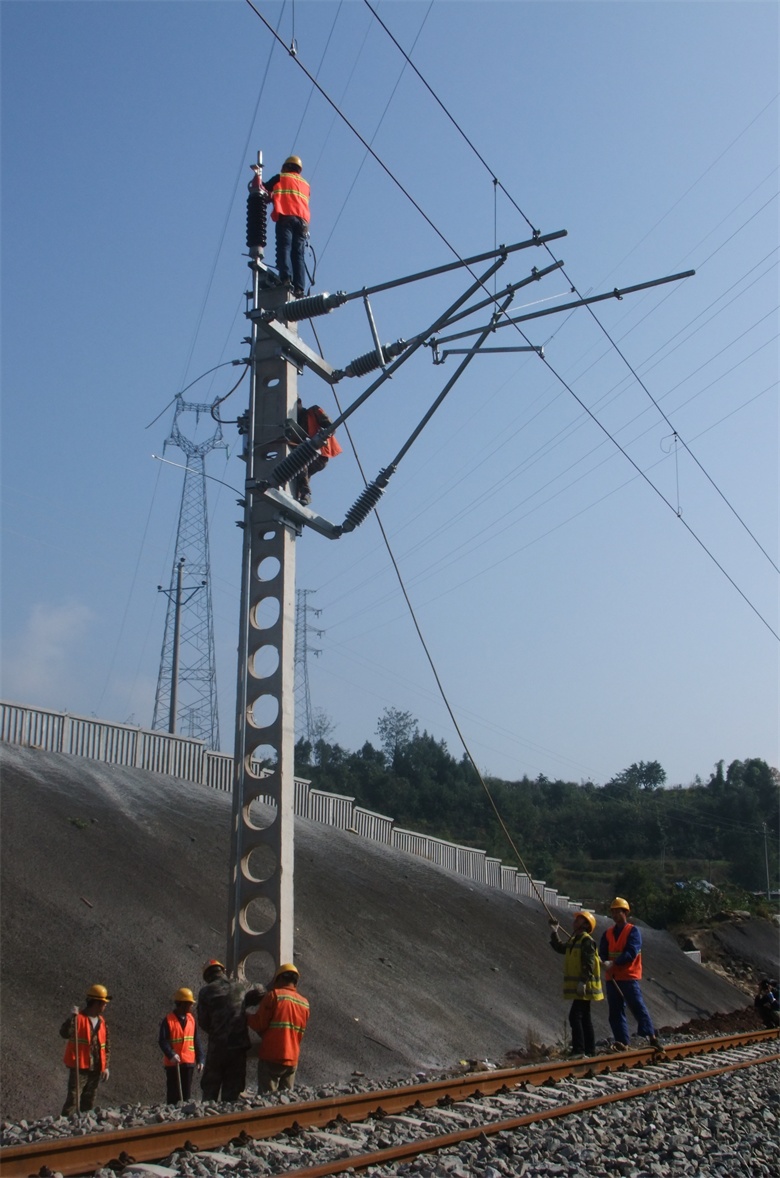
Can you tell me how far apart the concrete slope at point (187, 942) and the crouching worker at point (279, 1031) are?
4.36 meters

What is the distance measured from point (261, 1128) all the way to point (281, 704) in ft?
18.0

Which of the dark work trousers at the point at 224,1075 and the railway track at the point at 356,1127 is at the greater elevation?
the railway track at the point at 356,1127

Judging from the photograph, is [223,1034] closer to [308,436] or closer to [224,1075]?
[224,1075]

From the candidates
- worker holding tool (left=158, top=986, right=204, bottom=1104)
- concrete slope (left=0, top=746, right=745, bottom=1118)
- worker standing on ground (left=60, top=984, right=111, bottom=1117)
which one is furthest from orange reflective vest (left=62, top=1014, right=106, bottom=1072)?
concrete slope (left=0, top=746, right=745, bottom=1118)

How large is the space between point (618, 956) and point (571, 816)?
101939 mm

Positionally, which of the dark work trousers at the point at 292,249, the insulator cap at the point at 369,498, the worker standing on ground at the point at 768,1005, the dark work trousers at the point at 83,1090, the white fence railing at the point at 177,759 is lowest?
the worker standing on ground at the point at 768,1005

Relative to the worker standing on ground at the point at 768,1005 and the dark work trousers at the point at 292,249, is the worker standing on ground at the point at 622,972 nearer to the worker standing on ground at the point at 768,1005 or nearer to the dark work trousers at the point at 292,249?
the dark work trousers at the point at 292,249

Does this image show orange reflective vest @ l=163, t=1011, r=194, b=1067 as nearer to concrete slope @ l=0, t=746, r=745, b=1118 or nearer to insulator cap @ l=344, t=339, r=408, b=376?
concrete slope @ l=0, t=746, r=745, b=1118

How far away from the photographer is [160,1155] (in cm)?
647

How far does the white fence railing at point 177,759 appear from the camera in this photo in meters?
25.4

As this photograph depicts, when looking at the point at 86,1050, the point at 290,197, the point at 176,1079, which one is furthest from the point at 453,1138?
the point at 290,197

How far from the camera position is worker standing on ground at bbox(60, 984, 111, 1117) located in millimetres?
10422

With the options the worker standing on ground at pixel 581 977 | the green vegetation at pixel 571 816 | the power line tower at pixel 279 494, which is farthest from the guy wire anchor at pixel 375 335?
the green vegetation at pixel 571 816

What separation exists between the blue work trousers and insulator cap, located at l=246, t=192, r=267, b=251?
394 inches
